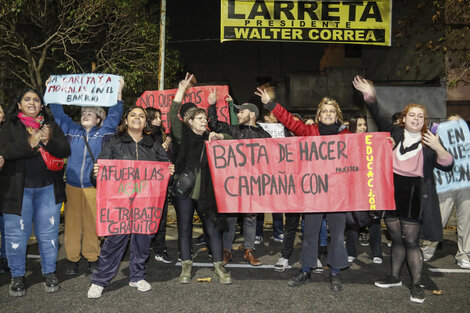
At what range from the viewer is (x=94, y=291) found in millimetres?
4117

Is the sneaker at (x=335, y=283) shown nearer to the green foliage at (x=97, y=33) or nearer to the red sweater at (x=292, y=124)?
the red sweater at (x=292, y=124)

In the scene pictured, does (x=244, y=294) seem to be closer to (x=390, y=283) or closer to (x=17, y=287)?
(x=390, y=283)

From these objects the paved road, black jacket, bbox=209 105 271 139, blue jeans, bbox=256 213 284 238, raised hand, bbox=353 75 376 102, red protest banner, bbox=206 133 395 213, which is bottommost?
the paved road

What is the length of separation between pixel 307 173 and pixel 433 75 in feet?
48.6

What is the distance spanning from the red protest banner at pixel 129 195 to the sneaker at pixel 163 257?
3.87 feet

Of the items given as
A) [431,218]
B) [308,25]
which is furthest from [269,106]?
[308,25]

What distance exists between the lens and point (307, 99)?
21.5 m

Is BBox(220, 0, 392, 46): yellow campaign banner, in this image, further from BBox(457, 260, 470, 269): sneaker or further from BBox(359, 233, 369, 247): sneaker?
BBox(457, 260, 470, 269): sneaker

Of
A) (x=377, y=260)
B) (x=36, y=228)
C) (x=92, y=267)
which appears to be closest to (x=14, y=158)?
(x=36, y=228)

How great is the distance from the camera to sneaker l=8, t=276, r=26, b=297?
4.14 meters

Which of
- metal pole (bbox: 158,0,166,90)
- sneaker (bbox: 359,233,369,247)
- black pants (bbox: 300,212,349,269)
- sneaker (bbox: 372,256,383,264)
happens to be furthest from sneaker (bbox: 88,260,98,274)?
metal pole (bbox: 158,0,166,90)

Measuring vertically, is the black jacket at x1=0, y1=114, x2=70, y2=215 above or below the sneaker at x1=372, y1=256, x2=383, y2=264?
above

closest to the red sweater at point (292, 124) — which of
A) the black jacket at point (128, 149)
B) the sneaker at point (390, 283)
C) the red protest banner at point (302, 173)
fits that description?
the red protest banner at point (302, 173)

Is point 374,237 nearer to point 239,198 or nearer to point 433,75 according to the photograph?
point 239,198
